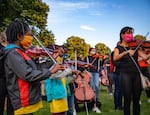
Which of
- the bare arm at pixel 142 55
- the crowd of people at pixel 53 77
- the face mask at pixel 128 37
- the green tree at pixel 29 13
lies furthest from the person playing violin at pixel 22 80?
the green tree at pixel 29 13

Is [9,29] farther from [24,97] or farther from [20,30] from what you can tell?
[24,97]

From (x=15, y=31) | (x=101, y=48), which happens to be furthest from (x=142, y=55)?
(x=101, y=48)

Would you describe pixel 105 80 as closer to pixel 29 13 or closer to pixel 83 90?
pixel 83 90

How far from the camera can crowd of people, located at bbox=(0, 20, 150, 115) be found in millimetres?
3281

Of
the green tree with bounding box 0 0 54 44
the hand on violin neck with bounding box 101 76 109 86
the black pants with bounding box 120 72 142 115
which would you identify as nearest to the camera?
the black pants with bounding box 120 72 142 115

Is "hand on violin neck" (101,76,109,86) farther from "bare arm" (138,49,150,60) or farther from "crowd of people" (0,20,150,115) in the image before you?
"bare arm" (138,49,150,60)

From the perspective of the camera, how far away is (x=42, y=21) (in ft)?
82.7

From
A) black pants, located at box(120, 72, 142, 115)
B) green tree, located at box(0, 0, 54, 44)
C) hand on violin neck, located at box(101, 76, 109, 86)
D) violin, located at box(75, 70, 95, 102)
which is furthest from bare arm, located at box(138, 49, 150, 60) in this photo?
green tree, located at box(0, 0, 54, 44)

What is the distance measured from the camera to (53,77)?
4.94 m

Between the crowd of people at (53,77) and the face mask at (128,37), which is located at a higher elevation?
Answer: the face mask at (128,37)

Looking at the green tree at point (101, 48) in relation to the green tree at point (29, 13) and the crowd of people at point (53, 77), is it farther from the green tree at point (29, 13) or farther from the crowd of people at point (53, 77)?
the green tree at point (29, 13)

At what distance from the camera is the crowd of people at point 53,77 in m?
3.28

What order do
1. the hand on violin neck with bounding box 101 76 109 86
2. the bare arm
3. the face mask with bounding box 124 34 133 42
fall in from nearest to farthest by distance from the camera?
the face mask with bounding box 124 34 133 42 → the bare arm → the hand on violin neck with bounding box 101 76 109 86

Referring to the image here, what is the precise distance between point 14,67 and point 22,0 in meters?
22.2
